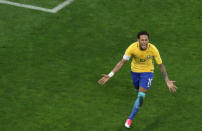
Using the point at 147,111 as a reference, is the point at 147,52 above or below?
above

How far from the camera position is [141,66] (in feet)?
40.5

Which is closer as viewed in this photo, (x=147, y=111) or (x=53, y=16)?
(x=147, y=111)

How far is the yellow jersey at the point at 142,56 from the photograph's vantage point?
12039 mm

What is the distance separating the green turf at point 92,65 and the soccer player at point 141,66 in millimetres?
849

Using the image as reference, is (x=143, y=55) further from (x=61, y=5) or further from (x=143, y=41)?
(x=61, y=5)

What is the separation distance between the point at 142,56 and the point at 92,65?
3.57m

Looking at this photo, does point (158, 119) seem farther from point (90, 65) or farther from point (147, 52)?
point (90, 65)

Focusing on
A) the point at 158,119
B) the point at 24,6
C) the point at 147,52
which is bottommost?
the point at 158,119

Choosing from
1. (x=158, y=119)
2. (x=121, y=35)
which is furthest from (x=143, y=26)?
(x=158, y=119)

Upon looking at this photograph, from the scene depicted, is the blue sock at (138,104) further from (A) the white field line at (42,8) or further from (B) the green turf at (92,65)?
(A) the white field line at (42,8)

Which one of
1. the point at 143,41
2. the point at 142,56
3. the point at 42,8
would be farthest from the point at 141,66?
the point at 42,8

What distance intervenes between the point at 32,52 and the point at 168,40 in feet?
15.4

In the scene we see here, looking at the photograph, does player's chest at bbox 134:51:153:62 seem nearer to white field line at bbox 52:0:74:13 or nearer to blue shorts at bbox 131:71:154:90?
blue shorts at bbox 131:71:154:90

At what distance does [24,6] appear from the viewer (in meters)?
18.6
